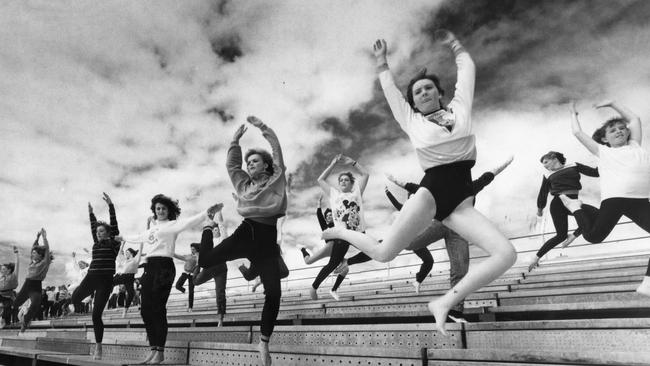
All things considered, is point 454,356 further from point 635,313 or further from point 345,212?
point 345,212

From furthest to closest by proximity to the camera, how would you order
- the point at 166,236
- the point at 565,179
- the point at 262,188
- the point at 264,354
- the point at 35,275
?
the point at 35,275 → the point at 565,179 → the point at 166,236 → the point at 262,188 → the point at 264,354

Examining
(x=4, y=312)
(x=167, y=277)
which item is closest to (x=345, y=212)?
(x=167, y=277)

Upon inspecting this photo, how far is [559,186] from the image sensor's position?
593cm

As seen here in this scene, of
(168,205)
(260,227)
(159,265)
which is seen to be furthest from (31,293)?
(260,227)

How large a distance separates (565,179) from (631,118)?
198 centimetres

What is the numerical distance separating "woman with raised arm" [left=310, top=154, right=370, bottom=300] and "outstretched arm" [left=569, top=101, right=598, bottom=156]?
9.89ft

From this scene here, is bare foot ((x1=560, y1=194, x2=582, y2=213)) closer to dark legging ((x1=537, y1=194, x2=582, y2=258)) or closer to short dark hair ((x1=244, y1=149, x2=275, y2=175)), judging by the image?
dark legging ((x1=537, y1=194, x2=582, y2=258))

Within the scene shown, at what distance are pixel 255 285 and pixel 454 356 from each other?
9915 millimetres

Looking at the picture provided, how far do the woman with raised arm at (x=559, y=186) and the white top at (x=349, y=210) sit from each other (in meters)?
2.81

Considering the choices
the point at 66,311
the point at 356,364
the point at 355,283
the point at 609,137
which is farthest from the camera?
the point at 66,311

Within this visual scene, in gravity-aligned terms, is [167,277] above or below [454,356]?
above

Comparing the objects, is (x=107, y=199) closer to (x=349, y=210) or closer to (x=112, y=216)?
(x=112, y=216)

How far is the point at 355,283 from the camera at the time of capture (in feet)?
33.9

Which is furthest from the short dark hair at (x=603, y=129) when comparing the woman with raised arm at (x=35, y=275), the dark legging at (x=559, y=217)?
the woman with raised arm at (x=35, y=275)
